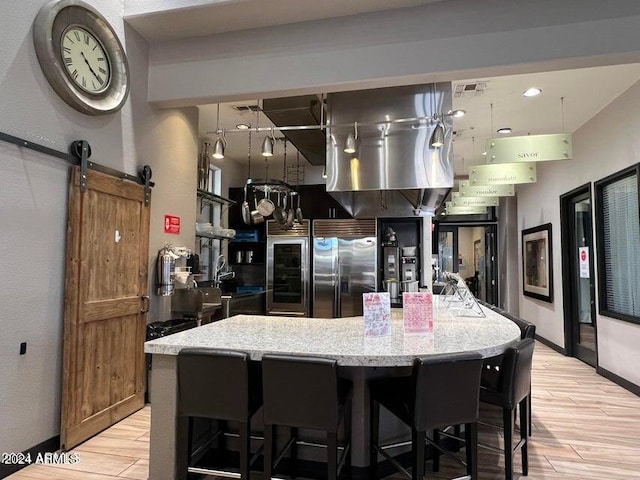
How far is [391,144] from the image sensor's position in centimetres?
346

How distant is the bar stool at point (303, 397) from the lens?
1815mm

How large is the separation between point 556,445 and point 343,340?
2.03 m

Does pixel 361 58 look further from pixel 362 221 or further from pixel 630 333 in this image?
pixel 630 333

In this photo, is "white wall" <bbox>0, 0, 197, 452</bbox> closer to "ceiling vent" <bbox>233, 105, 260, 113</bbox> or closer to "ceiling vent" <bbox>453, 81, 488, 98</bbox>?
"ceiling vent" <bbox>233, 105, 260, 113</bbox>

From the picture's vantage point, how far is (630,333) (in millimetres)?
4148

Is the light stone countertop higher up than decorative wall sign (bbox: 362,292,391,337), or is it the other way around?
decorative wall sign (bbox: 362,292,391,337)

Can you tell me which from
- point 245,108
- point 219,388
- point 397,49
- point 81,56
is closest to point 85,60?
point 81,56

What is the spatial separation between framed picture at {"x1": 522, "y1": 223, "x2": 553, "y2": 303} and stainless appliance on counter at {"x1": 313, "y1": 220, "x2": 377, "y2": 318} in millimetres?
2887

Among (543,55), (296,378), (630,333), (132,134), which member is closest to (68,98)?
(132,134)

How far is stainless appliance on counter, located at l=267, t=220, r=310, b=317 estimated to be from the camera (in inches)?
264

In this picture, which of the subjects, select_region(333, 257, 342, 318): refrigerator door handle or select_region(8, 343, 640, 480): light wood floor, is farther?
select_region(333, 257, 342, 318): refrigerator door handle

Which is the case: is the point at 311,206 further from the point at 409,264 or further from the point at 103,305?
the point at 103,305

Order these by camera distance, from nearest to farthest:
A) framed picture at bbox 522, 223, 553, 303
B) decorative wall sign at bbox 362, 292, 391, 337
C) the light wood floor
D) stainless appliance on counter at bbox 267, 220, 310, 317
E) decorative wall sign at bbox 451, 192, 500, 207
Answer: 1. decorative wall sign at bbox 362, 292, 391, 337
2. the light wood floor
3. framed picture at bbox 522, 223, 553, 303
4. stainless appliance on counter at bbox 267, 220, 310, 317
5. decorative wall sign at bbox 451, 192, 500, 207

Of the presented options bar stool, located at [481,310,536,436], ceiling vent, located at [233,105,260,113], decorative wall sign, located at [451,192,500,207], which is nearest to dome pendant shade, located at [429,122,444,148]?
bar stool, located at [481,310,536,436]
